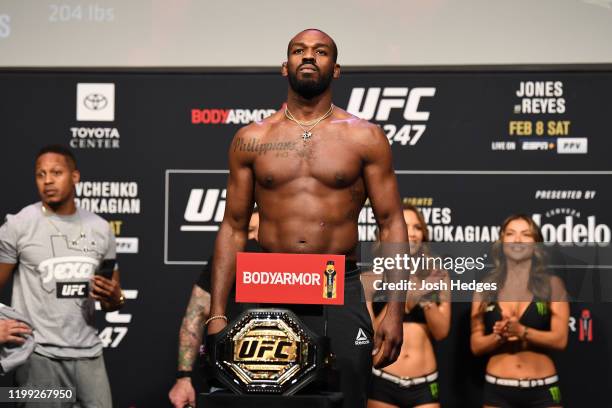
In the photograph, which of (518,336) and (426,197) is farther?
(426,197)

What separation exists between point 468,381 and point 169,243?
66.5 inches

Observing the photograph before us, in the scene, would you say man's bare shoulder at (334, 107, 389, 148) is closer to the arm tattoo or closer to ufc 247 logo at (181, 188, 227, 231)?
the arm tattoo

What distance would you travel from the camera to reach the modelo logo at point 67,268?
4121mm

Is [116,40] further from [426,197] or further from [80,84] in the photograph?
[426,197]

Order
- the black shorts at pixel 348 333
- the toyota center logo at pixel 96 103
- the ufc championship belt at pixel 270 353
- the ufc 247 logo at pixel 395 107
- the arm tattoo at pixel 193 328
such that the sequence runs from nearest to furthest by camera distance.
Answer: the ufc championship belt at pixel 270 353, the black shorts at pixel 348 333, the arm tattoo at pixel 193 328, the ufc 247 logo at pixel 395 107, the toyota center logo at pixel 96 103

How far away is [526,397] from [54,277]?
213cm

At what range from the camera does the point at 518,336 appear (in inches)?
169

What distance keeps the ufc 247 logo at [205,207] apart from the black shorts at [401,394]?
124 cm

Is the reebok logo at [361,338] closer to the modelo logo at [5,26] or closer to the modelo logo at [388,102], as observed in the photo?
the modelo logo at [388,102]

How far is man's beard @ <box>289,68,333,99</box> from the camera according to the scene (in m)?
2.90

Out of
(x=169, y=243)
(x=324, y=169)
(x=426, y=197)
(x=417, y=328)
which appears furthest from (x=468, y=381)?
(x=324, y=169)

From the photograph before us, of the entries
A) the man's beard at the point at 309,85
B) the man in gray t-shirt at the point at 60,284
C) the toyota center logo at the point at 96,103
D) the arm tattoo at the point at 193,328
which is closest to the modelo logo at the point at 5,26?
the toyota center logo at the point at 96,103

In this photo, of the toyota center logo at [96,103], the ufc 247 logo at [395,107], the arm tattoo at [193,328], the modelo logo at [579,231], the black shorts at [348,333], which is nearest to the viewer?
the black shorts at [348,333]

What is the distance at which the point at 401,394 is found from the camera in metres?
4.39
